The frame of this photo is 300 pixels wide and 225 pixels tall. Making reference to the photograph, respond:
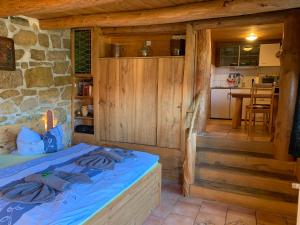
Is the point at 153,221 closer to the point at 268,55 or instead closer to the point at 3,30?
the point at 3,30

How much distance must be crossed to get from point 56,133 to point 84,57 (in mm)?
1448

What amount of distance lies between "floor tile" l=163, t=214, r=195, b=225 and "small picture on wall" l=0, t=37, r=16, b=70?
107 inches

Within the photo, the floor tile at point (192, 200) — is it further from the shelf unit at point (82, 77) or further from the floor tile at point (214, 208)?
the shelf unit at point (82, 77)

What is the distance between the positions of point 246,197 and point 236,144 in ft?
2.93

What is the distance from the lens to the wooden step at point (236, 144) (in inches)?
140

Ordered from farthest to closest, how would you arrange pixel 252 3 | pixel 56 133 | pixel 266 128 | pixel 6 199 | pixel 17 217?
pixel 266 128, pixel 56 133, pixel 252 3, pixel 6 199, pixel 17 217

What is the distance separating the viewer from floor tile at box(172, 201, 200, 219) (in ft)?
9.44

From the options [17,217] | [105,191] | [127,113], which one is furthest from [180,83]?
[17,217]

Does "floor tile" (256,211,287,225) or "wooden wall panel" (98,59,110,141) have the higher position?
"wooden wall panel" (98,59,110,141)

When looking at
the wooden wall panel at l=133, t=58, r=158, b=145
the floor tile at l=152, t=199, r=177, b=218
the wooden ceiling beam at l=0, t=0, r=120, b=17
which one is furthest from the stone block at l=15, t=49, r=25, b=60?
the floor tile at l=152, t=199, r=177, b=218

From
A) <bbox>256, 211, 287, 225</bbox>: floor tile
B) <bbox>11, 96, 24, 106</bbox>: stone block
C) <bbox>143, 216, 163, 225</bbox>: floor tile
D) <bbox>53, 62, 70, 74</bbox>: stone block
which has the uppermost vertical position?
<bbox>53, 62, 70, 74</bbox>: stone block

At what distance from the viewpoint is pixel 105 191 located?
208 centimetres

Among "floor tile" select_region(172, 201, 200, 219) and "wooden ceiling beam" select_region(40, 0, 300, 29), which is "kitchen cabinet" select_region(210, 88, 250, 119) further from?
"floor tile" select_region(172, 201, 200, 219)

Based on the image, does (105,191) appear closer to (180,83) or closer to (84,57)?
(180,83)
